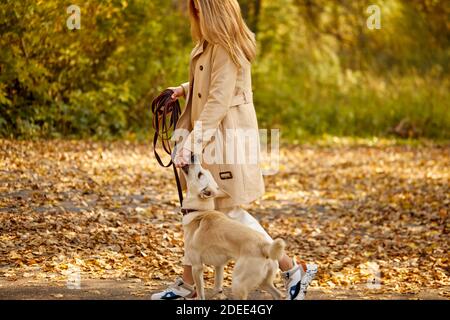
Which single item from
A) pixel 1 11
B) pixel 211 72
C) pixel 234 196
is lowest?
pixel 234 196

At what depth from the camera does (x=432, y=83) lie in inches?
807

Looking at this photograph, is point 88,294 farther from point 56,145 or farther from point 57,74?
point 57,74

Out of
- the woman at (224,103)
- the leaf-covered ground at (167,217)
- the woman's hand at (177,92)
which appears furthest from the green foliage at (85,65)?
the woman at (224,103)

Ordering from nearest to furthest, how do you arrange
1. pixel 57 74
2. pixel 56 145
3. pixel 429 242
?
pixel 429 242 → pixel 56 145 → pixel 57 74

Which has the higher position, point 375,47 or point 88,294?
point 375,47

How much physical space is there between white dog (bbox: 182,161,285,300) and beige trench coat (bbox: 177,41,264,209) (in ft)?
0.41

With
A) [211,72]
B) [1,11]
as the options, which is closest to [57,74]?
[1,11]

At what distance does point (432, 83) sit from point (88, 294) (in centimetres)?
1625

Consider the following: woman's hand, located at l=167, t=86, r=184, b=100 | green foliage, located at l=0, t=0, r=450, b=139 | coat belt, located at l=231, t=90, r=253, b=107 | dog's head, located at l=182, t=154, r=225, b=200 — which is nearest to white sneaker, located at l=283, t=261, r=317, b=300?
dog's head, located at l=182, t=154, r=225, b=200

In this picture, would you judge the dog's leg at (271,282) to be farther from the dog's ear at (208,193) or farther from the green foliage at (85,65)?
the green foliage at (85,65)

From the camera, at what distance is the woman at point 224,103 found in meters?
5.19

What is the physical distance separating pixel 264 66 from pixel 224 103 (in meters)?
15.0

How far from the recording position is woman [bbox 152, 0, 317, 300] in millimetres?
5188

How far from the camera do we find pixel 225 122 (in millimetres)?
5293
